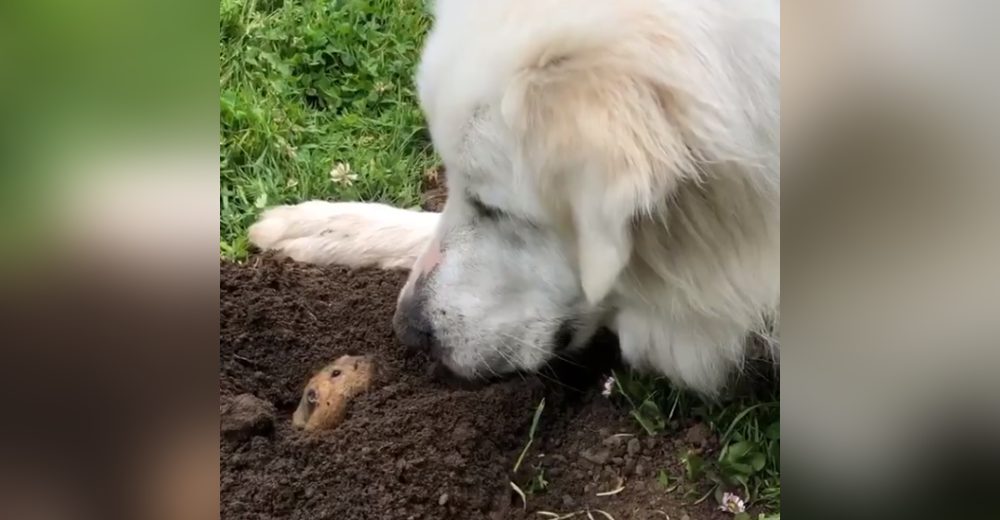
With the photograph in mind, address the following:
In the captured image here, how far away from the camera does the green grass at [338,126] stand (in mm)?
1059

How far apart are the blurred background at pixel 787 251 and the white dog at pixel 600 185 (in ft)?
0.52

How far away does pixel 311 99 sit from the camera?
1223 millimetres

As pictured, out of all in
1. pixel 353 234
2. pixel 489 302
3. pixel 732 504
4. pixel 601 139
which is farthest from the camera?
pixel 353 234

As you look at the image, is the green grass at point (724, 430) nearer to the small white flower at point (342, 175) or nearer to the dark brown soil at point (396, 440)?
the dark brown soil at point (396, 440)

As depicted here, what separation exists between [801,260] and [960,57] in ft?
0.68

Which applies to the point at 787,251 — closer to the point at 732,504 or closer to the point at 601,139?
the point at 601,139

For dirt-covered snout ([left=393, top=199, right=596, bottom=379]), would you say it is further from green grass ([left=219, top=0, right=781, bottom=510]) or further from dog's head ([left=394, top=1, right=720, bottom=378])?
green grass ([left=219, top=0, right=781, bottom=510])

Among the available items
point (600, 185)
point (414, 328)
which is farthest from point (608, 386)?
point (600, 185)

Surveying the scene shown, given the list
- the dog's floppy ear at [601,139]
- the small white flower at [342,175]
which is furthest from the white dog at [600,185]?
the small white flower at [342,175]

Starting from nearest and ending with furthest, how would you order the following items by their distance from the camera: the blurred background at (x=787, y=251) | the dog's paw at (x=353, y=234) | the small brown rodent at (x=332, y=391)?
the blurred background at (x=787, y=251), the small brown rodent at (x=332, y=391), the dog's paw at (x=353, y=234)

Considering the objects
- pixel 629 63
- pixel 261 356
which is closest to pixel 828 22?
pixel 629 63

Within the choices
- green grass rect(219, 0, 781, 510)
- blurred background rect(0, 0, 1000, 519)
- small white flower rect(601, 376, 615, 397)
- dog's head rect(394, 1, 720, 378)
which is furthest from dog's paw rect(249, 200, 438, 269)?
blurred background rect(0, 0, 1000, 519)

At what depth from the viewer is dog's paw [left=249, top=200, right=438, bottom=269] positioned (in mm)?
1310

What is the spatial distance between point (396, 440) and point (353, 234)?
1.29 ft
